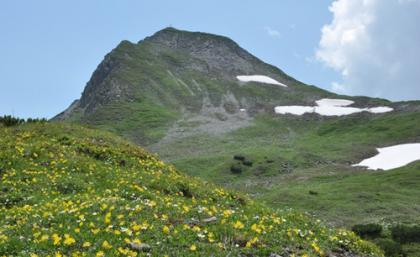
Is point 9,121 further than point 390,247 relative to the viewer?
Yes

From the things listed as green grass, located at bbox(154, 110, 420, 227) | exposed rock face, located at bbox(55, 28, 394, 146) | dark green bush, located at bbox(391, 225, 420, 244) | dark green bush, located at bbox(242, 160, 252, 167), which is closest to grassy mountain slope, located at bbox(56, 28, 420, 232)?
green grass, located at bbox(154, 110, 420, 227)

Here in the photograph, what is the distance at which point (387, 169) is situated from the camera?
7450 centimetres

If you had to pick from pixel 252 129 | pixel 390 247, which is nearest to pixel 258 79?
pixel 252 129

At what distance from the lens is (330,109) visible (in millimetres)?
138375

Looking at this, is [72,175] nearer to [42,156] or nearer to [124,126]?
[42,156]

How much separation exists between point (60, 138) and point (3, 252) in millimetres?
20766

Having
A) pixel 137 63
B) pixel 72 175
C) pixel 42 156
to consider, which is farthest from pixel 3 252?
pixel 137 63

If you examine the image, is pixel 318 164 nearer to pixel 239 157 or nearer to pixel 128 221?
pixel 239 157

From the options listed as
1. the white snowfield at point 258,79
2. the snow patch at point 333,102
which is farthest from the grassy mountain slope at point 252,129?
the white snowfield at point 258,79

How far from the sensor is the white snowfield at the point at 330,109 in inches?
5197

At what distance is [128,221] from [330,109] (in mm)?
132466

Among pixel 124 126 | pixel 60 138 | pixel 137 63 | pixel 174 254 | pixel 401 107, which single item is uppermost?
pixel 137 63

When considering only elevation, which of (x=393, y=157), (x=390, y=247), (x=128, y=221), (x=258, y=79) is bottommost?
(x=390, y=247)

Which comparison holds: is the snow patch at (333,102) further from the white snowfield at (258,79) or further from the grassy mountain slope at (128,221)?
the grassy mountain slope at (128,221)
